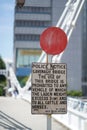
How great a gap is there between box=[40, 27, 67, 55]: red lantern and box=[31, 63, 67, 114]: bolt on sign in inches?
9.1

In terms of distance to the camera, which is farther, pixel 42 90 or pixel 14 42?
pixel 14 42

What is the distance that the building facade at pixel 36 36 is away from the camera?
93125mm

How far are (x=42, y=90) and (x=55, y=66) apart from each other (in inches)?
16.3

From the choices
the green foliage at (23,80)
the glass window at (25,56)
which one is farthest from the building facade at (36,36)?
the green foliage at (23,80)

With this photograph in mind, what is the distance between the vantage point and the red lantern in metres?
6.55

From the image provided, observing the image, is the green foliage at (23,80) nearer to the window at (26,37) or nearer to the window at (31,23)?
the window at (26,37)

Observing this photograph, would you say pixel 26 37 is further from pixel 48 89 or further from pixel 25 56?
pixel 48 89

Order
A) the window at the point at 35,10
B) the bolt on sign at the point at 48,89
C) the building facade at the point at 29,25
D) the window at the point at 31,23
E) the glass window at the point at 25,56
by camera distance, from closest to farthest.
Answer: the bolt on sign at the point at 48,89, the window at the point at 35,10, the building facade at the point at 29,25, the glass window at the point at 25,56, the window at the point at 31,23

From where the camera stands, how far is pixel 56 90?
6543 millimetres

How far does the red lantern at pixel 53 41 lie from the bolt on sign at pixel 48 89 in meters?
0.23

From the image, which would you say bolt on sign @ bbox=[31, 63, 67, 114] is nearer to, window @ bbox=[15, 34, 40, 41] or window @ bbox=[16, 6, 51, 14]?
window @ bbox=[16, 6, 51, 14]

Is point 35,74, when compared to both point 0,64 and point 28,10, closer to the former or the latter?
point 28,10

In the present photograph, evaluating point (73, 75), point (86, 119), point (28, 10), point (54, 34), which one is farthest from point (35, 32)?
point (54, 34)

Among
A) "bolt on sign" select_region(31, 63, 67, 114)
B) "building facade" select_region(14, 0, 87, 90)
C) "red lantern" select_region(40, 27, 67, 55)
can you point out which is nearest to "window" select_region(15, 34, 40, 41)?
"building facade" select_region(14, 0, 87, 90)
